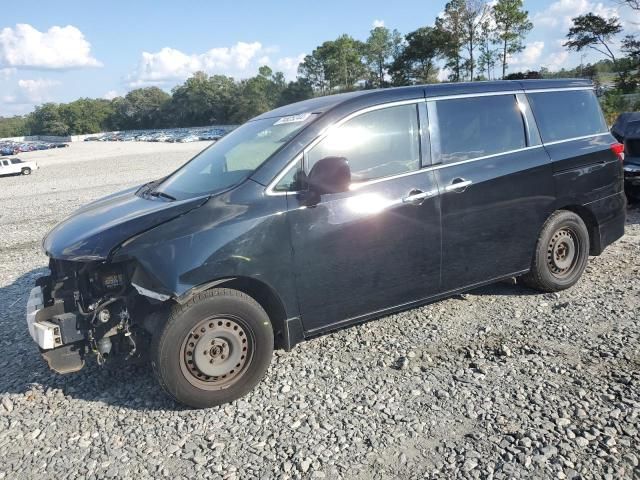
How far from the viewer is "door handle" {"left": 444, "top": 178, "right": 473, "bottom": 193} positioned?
13.2ft

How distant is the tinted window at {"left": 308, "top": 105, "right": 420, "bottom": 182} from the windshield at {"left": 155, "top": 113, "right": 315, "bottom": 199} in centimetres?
28

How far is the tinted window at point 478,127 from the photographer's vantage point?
414 cm

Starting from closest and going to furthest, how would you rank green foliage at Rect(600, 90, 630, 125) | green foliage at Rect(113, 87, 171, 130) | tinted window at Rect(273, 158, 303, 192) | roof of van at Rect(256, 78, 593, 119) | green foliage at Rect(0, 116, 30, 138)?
1. tinted window at Rect(273, 158, 303, 192)
2. roof of van at Rect(256, 78, 593, 119)
3. green foliage at Rect(600, 90, 630, 125)
4. green foliage at Rect(113, 87, 171, 130)
5. green foliage at Rect(0, 116, 30, 138)

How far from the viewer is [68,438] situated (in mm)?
3145

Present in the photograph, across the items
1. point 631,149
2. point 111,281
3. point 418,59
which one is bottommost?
point 111,281

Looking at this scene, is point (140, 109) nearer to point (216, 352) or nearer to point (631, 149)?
point (631, 149)

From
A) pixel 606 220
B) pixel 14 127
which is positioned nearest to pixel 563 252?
pixel 606 220

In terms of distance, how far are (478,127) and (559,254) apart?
5.17 ft

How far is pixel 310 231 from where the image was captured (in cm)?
351

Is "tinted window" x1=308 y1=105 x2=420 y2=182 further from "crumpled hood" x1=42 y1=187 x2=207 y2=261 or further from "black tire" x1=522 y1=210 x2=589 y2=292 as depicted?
"black tire" x1=522 y1=210 x2=589 y2=292

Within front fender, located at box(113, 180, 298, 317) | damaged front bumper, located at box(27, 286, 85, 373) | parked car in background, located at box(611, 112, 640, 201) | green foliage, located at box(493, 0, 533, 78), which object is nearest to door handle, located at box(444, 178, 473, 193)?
front fender, located at box(113, 180, 298, 317)

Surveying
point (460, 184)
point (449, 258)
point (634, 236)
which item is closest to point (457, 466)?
point (449, 258)

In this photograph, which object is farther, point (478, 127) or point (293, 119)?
point (478, 127)

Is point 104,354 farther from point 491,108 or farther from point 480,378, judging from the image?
point 491,108
